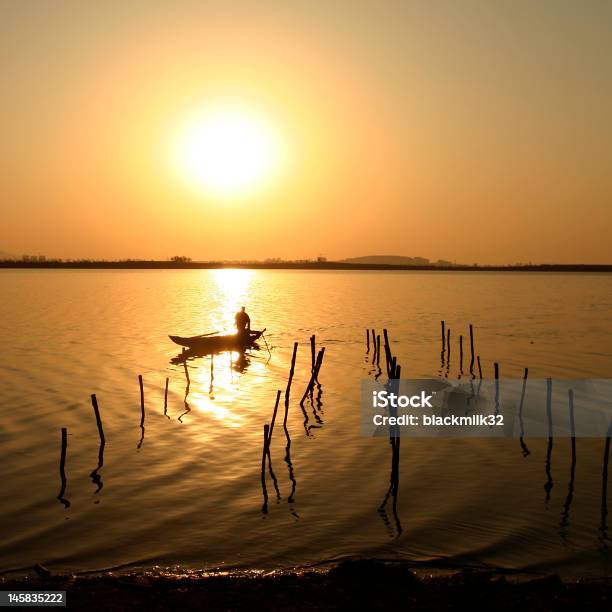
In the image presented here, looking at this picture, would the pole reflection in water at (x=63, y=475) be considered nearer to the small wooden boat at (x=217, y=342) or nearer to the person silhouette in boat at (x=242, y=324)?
the small wooden boat at (x=217, y=342)

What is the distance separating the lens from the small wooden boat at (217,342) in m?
39.0

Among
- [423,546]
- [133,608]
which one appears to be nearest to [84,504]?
[133,608]

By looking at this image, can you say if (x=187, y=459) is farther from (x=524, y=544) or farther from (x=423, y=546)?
(x=524, y=544)

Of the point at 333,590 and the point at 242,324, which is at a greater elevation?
the point at 242,324

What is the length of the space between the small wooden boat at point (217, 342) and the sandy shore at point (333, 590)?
2874 centimetres

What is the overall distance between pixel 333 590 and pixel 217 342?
30538 mm

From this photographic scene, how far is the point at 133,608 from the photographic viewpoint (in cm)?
902

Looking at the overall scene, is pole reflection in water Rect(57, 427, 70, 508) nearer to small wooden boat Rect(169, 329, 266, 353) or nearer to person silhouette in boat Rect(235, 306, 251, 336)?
small wooden boat Rect(169, 329, 266, 353)

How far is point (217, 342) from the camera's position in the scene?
39.5 m

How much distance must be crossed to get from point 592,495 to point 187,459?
995 cm

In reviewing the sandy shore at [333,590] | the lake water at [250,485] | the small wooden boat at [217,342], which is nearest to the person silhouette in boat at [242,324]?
the small wooden boat at [217,342]

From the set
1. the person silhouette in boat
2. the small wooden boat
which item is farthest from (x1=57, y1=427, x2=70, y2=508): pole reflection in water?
the person silhouette in boat

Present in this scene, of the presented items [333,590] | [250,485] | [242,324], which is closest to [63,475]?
[250,485]

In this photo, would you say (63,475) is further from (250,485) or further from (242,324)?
(242,324)
